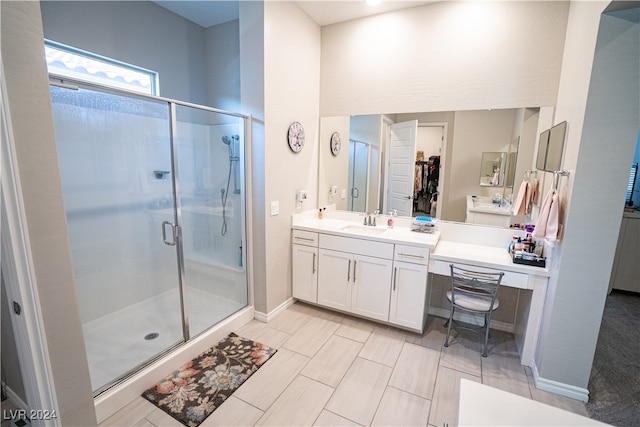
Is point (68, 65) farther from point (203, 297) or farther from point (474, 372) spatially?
point (474, 372)

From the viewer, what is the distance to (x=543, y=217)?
2000 millimetres

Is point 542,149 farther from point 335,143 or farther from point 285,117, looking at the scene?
point 285,117

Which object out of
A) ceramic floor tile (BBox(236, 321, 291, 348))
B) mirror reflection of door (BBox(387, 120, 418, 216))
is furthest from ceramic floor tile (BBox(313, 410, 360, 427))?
mirror reflection of door (BBox(387, 120, 418, 216))

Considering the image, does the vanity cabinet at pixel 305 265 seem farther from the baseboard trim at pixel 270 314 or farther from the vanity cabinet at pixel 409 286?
the vanity cabinet at pixel 409 286

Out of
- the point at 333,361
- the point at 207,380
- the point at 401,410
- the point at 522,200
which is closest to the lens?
the point at 401,410

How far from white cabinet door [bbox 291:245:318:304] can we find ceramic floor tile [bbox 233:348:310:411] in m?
0.73

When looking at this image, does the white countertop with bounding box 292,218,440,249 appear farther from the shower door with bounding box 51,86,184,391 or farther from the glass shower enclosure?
the shower door with bounding box 51,86,184,391

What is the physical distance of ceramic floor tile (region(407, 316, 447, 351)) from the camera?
2.58m

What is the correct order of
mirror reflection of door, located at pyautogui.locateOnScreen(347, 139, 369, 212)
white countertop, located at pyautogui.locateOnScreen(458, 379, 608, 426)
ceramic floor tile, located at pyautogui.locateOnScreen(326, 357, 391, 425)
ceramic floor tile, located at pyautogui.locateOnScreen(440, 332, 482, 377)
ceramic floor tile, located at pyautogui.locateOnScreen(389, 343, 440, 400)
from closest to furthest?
white countertop, located at pyautogui.locateOnScreen(458, 379, 608, 426) → ceramic floor tile, located at pyautogui.locateOnScreen(326, 357, 391, 425) → ceramic floor tile, located at pyautogui.locateOnScreen(389, 343, 440, 400) → ceramic floor tile, located at pyautogui.locateOnScreen(440, 332, 482, 377) → mirror reflection of door, located at pyautogui.locateOnScreen(347, 139, 369, 212)

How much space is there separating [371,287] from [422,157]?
1378 mm

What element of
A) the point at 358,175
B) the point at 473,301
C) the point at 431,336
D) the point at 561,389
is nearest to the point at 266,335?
the point at 431,336

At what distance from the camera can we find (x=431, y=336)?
2699 mm

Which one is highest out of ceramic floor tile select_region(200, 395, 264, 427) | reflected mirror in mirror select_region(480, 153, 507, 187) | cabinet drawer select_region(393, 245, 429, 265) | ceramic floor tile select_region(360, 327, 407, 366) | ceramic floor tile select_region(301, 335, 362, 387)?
reflected mirror in mirror select_region(480, 153, 507, 187)

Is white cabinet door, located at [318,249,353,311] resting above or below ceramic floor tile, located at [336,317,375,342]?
above
